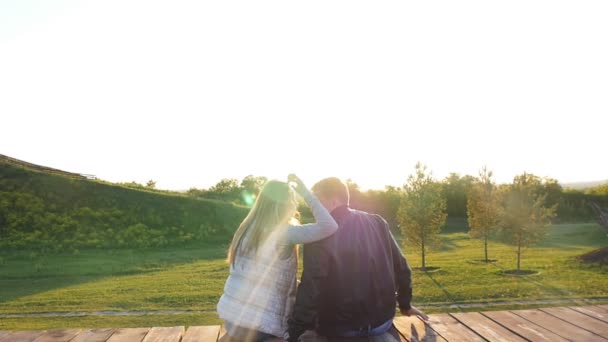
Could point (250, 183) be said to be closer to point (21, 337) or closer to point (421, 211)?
point (421, 211)

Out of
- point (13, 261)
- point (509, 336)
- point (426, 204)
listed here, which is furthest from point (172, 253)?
point (509, 336)

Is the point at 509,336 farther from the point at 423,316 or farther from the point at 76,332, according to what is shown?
the point at 76,332

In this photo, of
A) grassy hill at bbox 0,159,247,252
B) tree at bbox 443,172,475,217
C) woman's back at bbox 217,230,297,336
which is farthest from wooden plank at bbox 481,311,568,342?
tree at bbox 443,172,475,217

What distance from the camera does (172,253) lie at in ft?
75.2

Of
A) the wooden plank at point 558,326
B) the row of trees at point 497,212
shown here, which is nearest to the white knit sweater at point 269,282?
the wooden plank at point 558,326

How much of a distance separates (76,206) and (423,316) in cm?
2442

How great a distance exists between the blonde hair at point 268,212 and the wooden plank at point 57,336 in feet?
6.76

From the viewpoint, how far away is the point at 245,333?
4.87 meters

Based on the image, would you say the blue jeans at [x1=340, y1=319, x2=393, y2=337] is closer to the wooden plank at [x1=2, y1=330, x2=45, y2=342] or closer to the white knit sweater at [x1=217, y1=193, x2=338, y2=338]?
the white knit sweater at [x1=217, y1=193, x2=338, y2=338]

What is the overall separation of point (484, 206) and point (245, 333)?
19.4 meters

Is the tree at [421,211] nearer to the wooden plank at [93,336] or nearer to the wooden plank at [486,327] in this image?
the wooden plank at [486,327]

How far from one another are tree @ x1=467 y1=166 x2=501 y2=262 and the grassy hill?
12191 millimetres

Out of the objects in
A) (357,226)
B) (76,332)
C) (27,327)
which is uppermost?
(357,226)

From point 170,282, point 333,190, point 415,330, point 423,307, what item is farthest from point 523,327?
point 170,282
